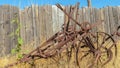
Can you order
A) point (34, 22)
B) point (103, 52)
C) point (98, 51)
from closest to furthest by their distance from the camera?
1. point (98, 51)
2. point (103, 52)
3. point (34, 22)

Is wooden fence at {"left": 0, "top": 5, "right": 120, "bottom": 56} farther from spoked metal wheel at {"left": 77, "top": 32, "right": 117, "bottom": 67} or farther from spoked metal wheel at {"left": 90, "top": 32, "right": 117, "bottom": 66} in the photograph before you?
spoked metal wheel at {"left": 90, "top": 32, "right": 117, "bottom": 66}

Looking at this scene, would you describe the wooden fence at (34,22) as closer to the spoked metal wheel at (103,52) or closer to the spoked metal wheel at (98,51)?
the spoked metal wheel at (98,51)

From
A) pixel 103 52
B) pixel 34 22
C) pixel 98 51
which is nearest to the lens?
pixel 98 51

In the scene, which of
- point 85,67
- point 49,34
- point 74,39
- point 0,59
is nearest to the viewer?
point 74,39

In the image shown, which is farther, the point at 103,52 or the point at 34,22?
the point at 34,22

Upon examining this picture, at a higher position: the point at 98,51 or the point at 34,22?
the point at 34,22

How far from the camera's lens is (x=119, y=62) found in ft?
40.1

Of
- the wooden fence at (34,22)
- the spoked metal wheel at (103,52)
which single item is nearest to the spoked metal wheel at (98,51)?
the spoked metal wheel at (103,52)

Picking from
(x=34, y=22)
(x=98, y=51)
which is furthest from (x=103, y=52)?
(x=34, y=22)

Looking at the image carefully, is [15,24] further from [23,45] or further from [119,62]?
[119,62]

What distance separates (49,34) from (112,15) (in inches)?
85.4

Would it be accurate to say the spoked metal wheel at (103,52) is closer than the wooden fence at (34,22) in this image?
Yes

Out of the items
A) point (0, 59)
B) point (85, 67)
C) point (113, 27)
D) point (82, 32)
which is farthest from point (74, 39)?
point (113, 27)

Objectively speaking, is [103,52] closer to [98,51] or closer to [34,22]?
[98,51]
